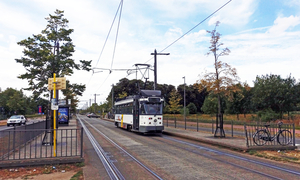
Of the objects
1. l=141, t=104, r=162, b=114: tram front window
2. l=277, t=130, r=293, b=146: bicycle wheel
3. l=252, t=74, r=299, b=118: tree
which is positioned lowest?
l=277, t=130, r=293, b=146: bicycle wheel

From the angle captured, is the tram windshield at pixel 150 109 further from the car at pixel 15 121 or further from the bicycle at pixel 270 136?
the car at pixel 15 121

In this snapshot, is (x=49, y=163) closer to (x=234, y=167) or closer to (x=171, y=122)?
(x=234, y=167)

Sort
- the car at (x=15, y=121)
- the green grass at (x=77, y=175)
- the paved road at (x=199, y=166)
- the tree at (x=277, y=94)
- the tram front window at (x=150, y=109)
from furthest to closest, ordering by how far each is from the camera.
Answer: the car at (x=15, y=121), the tree at (x=277, y=94), the tram front window at (x=150, y=109), the paved road at (x=199, y=166), the green grass at (x=77, y=175)

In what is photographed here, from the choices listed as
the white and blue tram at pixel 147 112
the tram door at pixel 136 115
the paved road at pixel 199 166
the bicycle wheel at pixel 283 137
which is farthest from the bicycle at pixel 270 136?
the tram door at pixel 136 115

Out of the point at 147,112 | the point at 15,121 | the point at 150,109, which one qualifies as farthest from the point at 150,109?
the point at 15,121

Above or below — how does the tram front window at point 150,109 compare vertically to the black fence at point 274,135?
above

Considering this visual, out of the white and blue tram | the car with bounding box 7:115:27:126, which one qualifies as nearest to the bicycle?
the white and blue tram

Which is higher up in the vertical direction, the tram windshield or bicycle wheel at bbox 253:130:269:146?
the tram windshield

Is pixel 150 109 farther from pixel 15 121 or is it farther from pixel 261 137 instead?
pixel 15 121

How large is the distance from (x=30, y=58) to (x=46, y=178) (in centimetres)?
909

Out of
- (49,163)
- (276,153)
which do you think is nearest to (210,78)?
(276,153)

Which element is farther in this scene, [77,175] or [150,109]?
[150,109]

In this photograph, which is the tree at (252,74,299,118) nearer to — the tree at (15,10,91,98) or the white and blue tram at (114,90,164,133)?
the white and blue tram at (114,90,164,133)

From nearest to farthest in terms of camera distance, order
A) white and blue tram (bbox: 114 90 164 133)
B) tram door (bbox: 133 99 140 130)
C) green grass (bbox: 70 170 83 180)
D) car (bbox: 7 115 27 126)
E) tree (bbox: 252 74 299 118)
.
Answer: green grass (bbox: 70 170 83 180)
white and blue tram (bbox: 114 90 164 133)
tram door (bbox: 133 99 140 130)
tree (bbox: 252 74 299 118)
car (bbox: 7 115 27 126)
